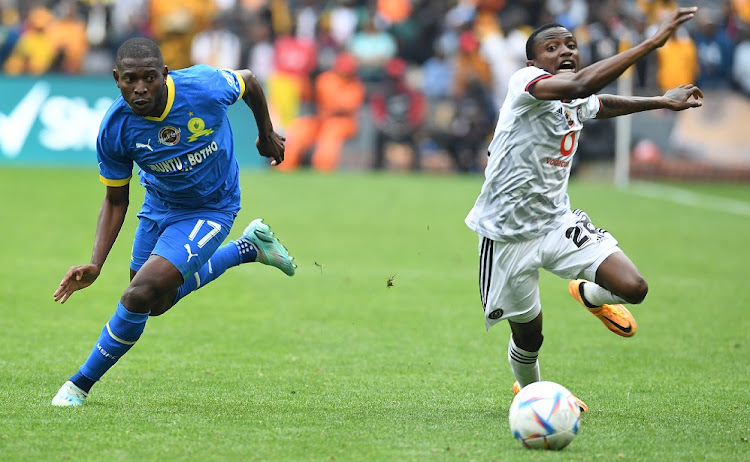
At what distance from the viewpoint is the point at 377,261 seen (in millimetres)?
14055

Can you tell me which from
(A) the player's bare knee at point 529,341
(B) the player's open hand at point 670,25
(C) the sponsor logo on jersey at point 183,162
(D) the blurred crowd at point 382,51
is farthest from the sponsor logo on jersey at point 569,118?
(D) the blurred crowd at point 382,51

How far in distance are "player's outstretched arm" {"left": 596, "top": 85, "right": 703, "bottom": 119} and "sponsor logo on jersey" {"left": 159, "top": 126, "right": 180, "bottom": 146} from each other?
8.70 ft

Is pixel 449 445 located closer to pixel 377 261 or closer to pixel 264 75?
pixel 377 261

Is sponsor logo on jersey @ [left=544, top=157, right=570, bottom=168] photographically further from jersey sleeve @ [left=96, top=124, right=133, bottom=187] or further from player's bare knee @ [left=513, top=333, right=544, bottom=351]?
jersey sleeve @ [left=96, top=124, right=133, bottom=187]

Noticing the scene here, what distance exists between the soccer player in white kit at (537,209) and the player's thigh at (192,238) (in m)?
1.67

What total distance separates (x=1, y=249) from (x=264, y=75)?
38.2 ft

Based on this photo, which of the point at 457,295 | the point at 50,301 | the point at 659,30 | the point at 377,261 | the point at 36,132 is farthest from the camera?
the point at 36,132

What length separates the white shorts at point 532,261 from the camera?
262 inches

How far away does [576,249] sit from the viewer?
665cm

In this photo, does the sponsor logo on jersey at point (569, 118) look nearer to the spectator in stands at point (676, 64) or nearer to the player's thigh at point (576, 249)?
the player's thigh at point (576, 249)

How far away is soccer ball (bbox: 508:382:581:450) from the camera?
5828 millimetres

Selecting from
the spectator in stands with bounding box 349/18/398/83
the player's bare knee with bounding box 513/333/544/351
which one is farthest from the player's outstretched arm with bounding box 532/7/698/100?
the spectator in stands with bounding box 349/18/398/83

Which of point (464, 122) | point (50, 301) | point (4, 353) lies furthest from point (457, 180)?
point (4, 353)

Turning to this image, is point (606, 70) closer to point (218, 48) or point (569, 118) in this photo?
point (569, 118)
